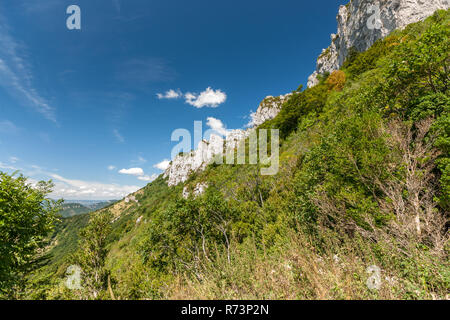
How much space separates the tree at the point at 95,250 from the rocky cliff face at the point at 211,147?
6592cm

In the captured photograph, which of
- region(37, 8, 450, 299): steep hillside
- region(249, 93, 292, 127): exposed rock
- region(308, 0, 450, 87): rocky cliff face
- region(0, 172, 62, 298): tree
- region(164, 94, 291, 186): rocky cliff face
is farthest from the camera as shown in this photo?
region(249, 93, 292, 127): exposed rock

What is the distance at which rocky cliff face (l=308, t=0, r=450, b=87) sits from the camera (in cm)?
3688

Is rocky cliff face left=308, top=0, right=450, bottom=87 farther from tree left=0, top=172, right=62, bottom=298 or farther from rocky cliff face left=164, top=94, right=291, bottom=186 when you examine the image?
tree left=0, top=172, right=62, bottom=298

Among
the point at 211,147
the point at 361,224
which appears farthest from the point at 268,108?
the point at 361,224

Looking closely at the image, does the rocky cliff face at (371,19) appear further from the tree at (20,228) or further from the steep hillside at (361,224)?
the tree at (20,228)

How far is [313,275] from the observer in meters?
3.35

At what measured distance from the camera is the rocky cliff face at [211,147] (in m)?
82.4

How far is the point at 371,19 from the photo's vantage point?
45.5m

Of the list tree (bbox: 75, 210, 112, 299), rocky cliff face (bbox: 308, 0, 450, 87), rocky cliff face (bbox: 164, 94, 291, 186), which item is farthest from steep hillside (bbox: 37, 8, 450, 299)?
rocky cliff face (bbox: 164, 94, 291, 186)

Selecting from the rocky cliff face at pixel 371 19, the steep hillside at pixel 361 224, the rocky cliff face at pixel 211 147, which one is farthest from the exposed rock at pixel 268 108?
the steep hillside at pixel 361 224

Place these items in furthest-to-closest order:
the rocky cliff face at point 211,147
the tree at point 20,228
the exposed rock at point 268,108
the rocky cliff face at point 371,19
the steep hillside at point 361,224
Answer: the exposed rock at point 268,108 → the rocky cliff face at point 211,147 → the rocky cliff face at point 371,19 → the tree at point 20,228 → the steep hillside at point 361,224

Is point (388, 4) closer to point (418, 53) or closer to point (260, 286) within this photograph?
point (418, 53)

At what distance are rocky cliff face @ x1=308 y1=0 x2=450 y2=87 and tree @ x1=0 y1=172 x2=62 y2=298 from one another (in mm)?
69853
